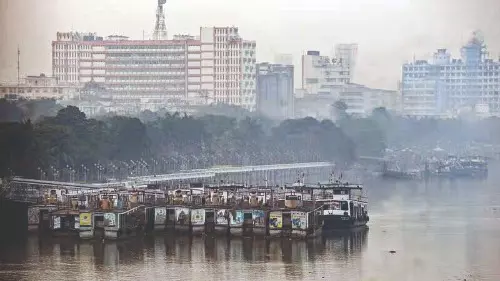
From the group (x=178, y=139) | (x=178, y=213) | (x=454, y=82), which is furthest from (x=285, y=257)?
(x=454, y=82)

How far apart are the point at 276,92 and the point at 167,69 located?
228cm

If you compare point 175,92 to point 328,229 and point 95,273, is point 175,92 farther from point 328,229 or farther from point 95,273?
point 95,273

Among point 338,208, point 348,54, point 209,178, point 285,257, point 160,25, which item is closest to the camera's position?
point 285,257

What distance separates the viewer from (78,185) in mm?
14648

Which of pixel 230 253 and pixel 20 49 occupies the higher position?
pixel 20 49

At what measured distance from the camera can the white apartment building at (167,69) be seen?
Result: 82.7ft

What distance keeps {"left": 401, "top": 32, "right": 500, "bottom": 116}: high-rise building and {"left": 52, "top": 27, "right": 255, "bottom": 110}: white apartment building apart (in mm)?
3320

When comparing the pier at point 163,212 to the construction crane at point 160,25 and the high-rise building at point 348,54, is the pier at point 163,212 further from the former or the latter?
the construction crane at point 160,25

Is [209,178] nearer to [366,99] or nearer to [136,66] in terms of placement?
[366,99]

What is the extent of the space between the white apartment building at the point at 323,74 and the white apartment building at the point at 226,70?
115 cm

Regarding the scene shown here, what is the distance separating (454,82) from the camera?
26078 mm

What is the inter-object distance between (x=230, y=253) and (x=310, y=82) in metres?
16.4

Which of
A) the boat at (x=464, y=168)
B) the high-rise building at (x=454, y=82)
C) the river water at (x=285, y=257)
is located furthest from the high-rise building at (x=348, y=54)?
the river water at (x=285, y=257)

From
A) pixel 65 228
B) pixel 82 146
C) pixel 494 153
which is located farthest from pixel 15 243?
pixel 494 153
